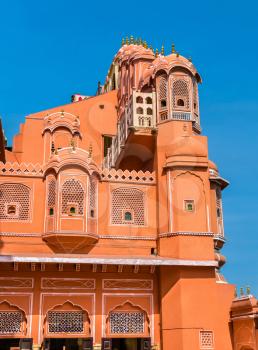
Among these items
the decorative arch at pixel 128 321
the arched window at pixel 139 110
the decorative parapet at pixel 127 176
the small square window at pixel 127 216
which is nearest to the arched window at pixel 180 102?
the arched window at pixel 139 110

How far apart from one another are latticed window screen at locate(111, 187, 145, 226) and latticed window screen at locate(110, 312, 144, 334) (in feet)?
10.2

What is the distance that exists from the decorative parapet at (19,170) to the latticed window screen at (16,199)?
385 millimetres

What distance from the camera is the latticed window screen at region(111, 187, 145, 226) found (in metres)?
18.1

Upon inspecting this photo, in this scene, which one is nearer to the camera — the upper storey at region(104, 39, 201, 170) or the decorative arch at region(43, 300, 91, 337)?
the decorative arch at region(43, 300, 91, 337)

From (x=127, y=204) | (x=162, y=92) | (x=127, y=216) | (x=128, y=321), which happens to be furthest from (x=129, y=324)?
(x=162, y=92)

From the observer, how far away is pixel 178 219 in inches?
690

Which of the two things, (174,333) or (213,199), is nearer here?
(174,333)

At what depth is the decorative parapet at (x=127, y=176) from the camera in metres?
18.3

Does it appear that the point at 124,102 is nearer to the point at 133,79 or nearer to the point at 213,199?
the point at 133,79

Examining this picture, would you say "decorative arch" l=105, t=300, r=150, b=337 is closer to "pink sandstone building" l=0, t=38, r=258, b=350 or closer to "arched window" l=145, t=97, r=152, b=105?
"pink sandstone building" l=0, t=38, r=258, b=350

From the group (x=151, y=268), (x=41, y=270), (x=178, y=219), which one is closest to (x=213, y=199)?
(x=178, y=219)

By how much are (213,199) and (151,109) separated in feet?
13.7

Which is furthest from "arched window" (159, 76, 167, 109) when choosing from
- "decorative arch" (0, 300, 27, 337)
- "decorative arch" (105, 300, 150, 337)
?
"decorative arch" (0, 300, 27, 337)

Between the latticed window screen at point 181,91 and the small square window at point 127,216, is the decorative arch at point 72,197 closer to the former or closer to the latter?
the small square window at point 127,216
